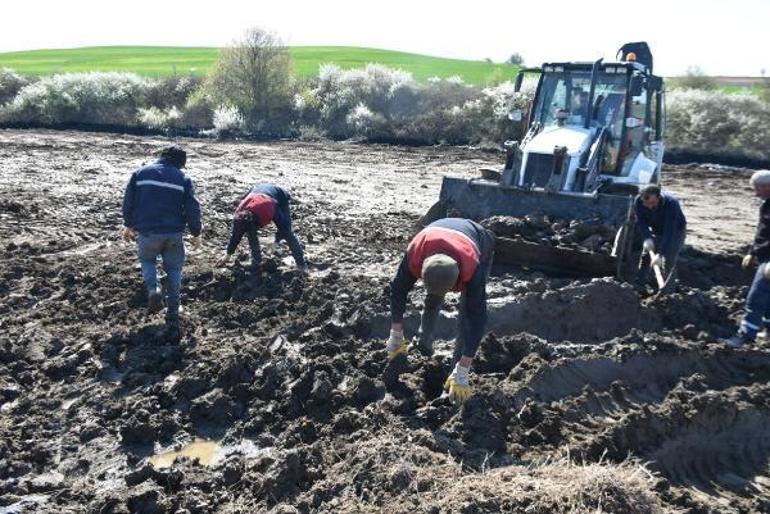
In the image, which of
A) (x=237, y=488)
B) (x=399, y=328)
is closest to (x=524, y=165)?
(x=399, y=328)

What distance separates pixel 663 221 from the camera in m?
8.27

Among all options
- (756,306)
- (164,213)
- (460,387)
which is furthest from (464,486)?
(164,213)

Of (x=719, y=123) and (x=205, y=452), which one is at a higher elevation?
(x=719, y=123)

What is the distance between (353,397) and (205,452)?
3.92ft

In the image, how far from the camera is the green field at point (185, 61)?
45875 mm

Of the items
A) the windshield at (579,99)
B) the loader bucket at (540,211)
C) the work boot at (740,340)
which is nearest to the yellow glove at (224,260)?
the loader bucket at (540,211)

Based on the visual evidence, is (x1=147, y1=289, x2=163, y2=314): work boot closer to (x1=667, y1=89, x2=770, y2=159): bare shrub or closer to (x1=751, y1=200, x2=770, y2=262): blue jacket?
(x1=751, y1=200, x2=770, y2=262): blue jacket

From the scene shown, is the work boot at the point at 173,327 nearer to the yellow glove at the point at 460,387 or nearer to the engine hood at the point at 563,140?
the yellow glove at the point at 460,387

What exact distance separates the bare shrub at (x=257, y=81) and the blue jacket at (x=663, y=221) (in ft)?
73.9

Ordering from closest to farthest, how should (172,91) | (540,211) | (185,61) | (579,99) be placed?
(540,211) → (579,99) → (172,91) → (185,61)

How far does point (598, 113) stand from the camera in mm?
10891

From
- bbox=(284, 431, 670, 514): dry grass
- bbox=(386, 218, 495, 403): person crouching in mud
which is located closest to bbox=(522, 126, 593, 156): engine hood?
bbox=(386, 218, 495, 403): person crouching in mud

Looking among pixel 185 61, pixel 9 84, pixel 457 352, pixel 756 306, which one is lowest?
pixel 457 352

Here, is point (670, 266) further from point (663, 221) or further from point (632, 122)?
point (632, 122)
